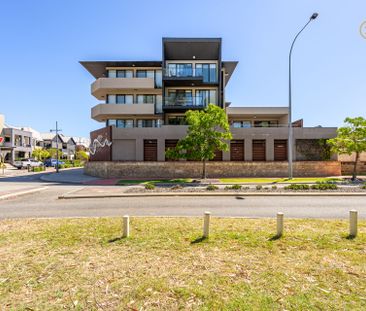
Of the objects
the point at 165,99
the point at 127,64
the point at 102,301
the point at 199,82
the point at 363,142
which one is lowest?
the point at 102,301

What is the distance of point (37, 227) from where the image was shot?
702 centimetres

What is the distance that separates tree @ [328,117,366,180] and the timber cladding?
78.2 feet

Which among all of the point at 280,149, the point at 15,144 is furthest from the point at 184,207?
the point at 15,144

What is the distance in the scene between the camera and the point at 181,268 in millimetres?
4426

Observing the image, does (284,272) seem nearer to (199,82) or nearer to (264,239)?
(264,239)

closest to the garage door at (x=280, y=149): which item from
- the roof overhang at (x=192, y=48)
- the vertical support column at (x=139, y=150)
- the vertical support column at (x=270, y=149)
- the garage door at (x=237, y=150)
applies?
the vertical support column at (x=270, y=149)

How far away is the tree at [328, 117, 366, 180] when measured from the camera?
64.7 feet

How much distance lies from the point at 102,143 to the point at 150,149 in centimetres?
631

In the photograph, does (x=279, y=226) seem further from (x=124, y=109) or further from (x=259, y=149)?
(x=124, y=109)

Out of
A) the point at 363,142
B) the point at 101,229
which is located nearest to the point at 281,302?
the point at 101,229

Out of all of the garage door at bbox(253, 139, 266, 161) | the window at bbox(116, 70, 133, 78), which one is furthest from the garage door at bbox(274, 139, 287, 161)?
the window at bbox(116, 70, 133, 78)

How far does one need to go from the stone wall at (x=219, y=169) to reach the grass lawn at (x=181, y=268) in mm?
16604

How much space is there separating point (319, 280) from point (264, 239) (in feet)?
6.34

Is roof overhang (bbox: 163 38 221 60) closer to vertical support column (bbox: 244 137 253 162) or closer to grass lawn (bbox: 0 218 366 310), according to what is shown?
vertical support column (bbox: 244 137 253 162)
